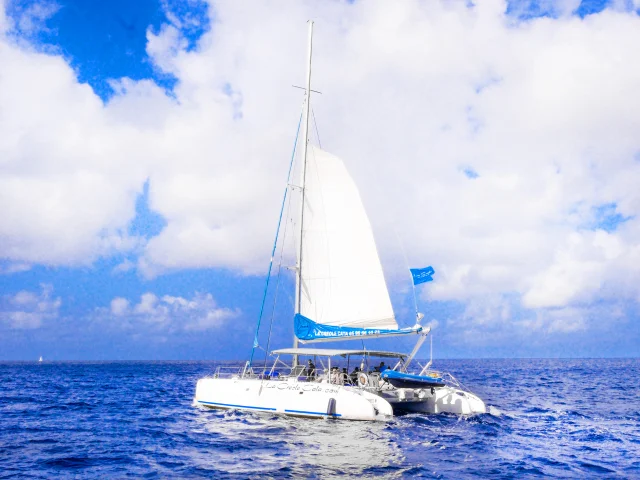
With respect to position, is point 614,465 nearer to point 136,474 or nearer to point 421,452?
point 421,452

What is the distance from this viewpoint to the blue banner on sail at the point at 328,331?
26.7 metres

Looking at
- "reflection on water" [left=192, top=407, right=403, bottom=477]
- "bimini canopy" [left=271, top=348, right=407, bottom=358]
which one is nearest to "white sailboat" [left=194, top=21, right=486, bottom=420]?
"bimini canopy" [left=271, top=348, right=407, bottom=358]

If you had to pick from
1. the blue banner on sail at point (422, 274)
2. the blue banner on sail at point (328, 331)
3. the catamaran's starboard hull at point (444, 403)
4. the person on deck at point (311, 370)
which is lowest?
the catamaran's starboard hull at point (444, 403)

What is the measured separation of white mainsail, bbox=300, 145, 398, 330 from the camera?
27.9 metres

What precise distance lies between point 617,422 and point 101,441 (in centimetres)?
2499

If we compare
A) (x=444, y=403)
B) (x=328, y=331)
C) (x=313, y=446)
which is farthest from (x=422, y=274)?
(x=313, y=446)

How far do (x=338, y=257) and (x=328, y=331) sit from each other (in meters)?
4.02

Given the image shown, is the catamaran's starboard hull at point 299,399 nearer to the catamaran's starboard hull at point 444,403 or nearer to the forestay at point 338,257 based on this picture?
the catamaran's starboard hull at point 444,403

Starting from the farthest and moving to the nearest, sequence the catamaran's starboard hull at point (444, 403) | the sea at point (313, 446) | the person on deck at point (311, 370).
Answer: the person on deck at point (311, 370) < the catamaran's starboard hull at point (444, 403) < the sea at point (313, 446)

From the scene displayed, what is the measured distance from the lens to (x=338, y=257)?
1116 inches

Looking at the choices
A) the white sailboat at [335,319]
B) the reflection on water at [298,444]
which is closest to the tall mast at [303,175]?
the white sailboat at [335,319]

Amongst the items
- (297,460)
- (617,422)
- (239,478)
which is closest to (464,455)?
(297,460)

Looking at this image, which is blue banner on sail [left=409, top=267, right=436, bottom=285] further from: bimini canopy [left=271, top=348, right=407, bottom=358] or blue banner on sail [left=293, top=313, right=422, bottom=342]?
bimini canopy [left=271, top=348, right=407, bottom=358]

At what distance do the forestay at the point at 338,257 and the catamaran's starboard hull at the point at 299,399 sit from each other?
4.31 meters
